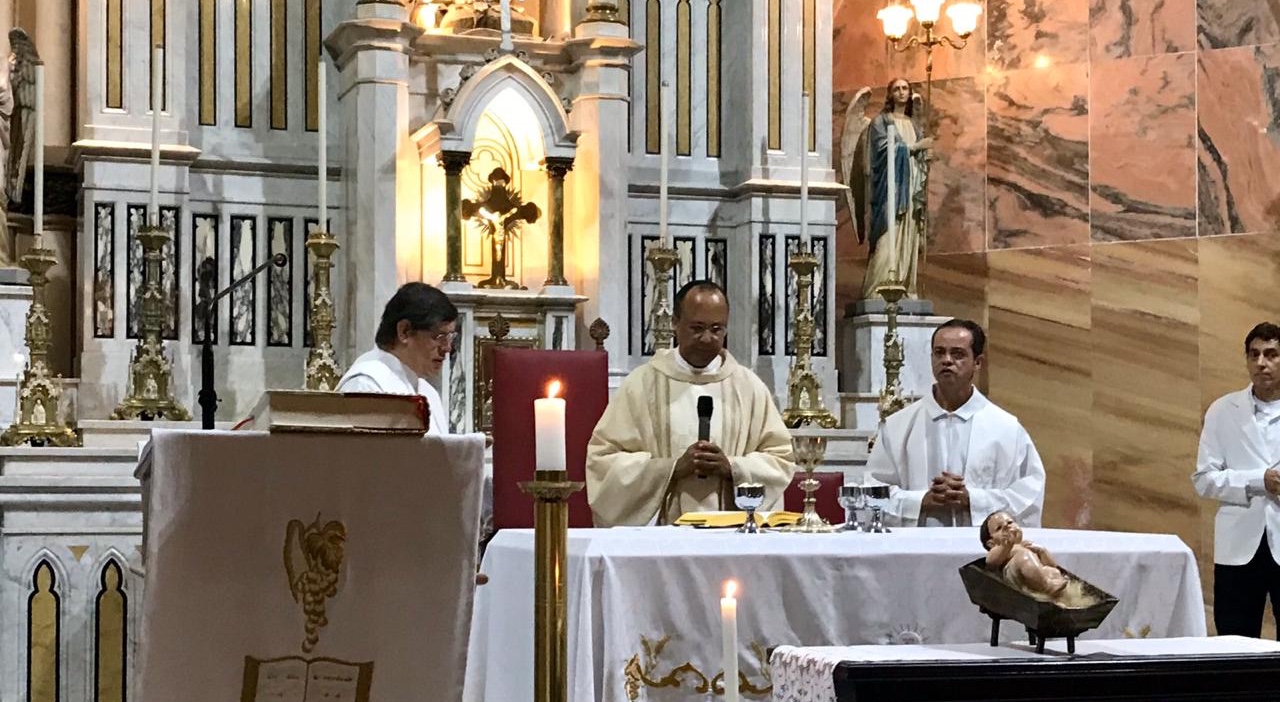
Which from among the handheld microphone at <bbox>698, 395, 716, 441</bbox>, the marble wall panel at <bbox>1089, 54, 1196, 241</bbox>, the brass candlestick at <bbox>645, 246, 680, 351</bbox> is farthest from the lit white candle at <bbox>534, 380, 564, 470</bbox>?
the marble wall panel at <bbox>1089, 54, 1196, 241</bbox>

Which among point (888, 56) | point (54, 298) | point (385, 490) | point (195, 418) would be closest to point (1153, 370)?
point (888, 56)

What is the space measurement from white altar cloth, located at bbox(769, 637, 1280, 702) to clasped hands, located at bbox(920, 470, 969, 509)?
69.4 inches

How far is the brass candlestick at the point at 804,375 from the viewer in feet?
30.5

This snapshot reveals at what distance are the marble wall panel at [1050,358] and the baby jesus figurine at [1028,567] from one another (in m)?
6.40

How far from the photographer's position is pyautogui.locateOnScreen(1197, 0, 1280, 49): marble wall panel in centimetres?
984

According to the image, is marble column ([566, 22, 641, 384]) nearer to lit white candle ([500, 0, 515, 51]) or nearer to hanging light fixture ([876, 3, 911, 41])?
lit white candle ([500, 0, 515, 51])

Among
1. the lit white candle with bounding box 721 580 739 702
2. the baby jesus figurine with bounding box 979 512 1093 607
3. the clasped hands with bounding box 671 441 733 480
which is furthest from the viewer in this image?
the clasped hands with bounding box 671 441 733 480

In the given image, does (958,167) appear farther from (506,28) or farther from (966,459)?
(966,459)

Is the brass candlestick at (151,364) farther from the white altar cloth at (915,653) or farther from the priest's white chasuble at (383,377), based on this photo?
the white altar cloth at (915,653)

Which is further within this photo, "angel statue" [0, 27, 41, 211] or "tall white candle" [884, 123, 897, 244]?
"tall white candle" [884, 123, 897, 244]

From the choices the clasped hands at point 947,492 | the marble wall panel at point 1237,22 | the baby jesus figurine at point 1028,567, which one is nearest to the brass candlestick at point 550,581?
the baby jesus figurine at point 1028,567

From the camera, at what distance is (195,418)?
8.94 m

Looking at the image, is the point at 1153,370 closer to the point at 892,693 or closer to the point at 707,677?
the point at 707,677

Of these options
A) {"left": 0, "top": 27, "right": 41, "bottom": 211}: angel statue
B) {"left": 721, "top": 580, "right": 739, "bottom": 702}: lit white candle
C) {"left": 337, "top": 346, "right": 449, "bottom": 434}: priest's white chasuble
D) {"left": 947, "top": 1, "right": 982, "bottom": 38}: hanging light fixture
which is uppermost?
{"left": 947, "top": 1, "right": 982, "bottom": 38}: hanging light fixture
